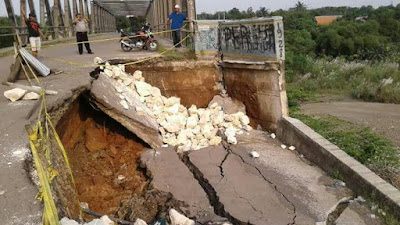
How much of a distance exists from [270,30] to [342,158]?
3254 mm

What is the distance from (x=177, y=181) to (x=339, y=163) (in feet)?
7.92

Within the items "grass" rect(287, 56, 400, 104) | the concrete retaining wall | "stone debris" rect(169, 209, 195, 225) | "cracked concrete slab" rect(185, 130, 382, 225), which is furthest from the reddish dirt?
"grass" rect(287, 56, 400, 104)

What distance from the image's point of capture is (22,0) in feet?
61.3

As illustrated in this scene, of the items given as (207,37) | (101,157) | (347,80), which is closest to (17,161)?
(101,157)

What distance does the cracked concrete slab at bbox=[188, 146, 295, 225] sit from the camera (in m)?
4.52

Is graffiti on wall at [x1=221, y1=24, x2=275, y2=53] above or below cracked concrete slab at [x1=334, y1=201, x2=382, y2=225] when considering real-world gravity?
above

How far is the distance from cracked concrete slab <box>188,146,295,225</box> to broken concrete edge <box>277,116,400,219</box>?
3.26 ft

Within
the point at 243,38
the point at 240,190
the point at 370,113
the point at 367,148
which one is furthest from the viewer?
the point at 370,113

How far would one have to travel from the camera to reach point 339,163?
537 cm

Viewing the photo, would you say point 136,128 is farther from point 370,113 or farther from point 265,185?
point 370,113

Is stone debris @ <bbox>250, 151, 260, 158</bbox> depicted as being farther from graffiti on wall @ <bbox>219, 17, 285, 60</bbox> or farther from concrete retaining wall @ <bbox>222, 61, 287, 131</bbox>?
graffiti on wall @ <bbox>219, 17, 285, 60</bbox>


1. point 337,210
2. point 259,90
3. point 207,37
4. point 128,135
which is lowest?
point 337,210

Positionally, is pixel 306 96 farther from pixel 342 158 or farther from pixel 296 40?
pixel 296 40

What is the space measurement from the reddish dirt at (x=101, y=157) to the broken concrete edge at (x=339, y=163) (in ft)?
9.24
